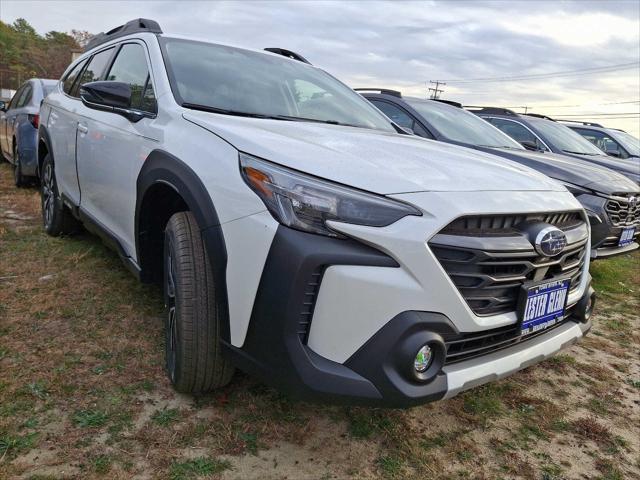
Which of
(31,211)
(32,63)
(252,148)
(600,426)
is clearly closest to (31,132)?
(31,211)

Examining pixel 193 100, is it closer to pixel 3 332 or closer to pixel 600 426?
pixel 3 332

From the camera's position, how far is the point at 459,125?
5.52 metres

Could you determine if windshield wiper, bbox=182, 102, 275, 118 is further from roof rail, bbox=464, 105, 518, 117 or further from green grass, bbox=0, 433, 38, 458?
roof rail, bbox=464, 105, 518, 117

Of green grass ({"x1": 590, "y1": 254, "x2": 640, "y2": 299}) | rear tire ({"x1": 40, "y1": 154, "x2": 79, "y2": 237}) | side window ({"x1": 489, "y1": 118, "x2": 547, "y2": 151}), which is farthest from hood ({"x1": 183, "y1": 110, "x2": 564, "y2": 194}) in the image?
side window ({"x1": 489, "y1": 118, "x2": 547, "y2": 151})

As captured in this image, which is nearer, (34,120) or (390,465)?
(390,465)

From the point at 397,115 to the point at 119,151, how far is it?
3.47 meters

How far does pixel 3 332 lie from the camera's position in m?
2.77

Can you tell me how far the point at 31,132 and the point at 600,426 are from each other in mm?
6404

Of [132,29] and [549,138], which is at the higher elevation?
[132,29]

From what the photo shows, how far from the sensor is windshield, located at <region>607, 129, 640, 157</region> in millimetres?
9211

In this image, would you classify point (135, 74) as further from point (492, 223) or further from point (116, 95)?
point (492, 223)

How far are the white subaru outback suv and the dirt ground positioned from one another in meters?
0.24

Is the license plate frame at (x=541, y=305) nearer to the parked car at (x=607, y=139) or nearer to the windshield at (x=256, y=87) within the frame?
the windshield at (x=256, y=87)

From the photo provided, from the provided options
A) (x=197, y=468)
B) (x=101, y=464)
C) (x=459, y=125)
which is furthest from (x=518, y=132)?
(x=101, y=464)
